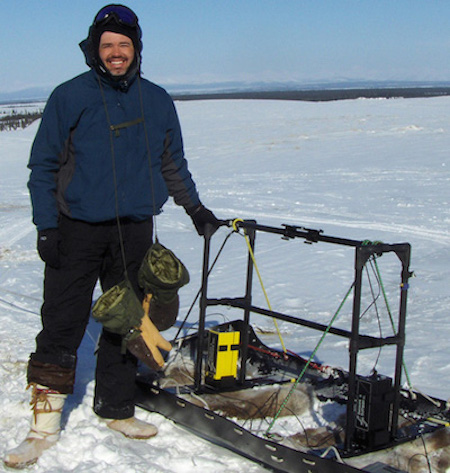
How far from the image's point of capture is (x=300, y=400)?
13.1 ft

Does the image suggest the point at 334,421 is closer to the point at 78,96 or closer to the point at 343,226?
the point at 78,96

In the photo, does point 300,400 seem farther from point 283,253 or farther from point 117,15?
point 283,253

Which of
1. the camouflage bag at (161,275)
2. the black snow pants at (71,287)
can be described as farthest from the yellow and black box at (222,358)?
the black snow pants at (71,287)

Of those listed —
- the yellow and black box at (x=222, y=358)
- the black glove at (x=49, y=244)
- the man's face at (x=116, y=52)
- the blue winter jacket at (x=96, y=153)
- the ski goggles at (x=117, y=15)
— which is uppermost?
the ski goggles at (x=117, y=15)

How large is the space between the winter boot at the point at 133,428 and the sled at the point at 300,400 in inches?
5.4

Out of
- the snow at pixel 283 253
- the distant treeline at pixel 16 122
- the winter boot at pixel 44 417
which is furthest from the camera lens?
the distant treeline at pixel 16 122

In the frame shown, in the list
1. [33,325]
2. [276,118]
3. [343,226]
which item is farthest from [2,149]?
→ [33,325]

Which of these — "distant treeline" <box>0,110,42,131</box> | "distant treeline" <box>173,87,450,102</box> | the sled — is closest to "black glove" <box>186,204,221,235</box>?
the sled

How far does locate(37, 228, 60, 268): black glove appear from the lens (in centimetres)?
325

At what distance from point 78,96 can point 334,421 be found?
82.7 inches

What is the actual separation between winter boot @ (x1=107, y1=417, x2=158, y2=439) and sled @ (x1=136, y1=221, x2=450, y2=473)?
14 centimetres

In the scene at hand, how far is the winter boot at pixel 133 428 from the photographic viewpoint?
3.58 metres

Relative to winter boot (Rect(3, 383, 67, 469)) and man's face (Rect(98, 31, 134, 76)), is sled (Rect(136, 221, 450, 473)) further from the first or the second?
man's face (Rect(98, 31, 134, 76))

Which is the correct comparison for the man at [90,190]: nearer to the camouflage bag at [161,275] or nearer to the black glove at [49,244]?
the black glove at [49,244]
